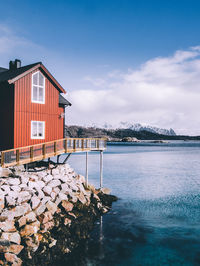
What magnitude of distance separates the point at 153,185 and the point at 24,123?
20337 mm

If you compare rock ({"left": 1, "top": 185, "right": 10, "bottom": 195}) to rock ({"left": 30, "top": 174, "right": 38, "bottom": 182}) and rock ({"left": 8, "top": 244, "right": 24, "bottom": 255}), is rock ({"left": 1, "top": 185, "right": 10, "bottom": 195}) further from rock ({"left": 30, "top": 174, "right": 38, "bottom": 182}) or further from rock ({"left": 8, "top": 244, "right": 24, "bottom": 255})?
rock ({"left": 8, "top": 244, "right": 24, "bottom": 255})

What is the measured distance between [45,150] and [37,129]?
2480 mm

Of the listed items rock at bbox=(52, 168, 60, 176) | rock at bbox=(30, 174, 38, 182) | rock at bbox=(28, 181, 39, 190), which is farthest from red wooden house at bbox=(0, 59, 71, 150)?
rock at bbox=(28, 181, 39, 190)

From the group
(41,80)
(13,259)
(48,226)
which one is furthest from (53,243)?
(41,80)

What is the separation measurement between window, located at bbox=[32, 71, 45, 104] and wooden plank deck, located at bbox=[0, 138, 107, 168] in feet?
12.4

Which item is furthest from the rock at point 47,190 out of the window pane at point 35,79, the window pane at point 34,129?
the window pane at point 35,79

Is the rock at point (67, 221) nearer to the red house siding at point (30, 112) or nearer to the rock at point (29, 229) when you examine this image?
the rock at point (29, 229)

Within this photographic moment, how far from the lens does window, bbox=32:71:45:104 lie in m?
20.1

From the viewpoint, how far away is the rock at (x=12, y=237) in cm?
1188

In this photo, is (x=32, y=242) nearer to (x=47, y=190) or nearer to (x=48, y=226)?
(x=48, y=226)

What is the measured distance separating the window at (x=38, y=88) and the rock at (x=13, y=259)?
39.4ft

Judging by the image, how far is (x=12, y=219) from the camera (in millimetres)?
13109

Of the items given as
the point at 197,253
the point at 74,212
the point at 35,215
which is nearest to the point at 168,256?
the point at 197,253

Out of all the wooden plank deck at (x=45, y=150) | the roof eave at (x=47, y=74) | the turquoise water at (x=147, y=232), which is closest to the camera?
the turquoise water at (x=147, y=232)
